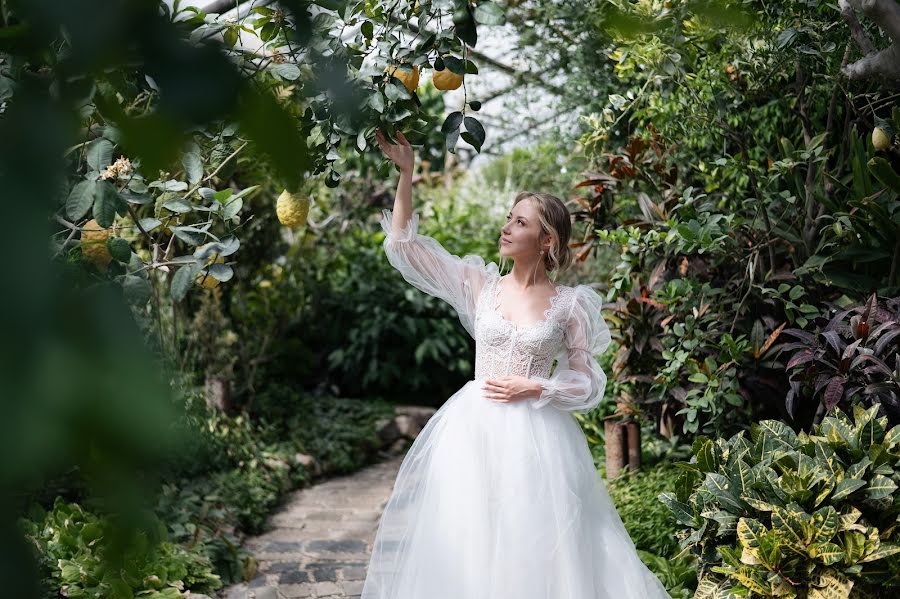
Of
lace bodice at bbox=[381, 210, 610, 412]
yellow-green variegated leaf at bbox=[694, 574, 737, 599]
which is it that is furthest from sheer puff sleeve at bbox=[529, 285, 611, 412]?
yellow-green variegated leaf at bbox=[694, 574, 737, 599]

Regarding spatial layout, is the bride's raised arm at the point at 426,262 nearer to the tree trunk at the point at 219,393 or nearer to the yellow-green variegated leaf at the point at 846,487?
the yellow-green variegated leaf at the point at 846,487

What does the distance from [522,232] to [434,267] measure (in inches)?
13.3

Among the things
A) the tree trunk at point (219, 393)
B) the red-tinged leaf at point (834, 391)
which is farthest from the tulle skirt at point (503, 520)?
the tree trunk at point (219, 393)

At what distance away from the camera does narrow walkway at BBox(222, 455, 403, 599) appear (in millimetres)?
3789

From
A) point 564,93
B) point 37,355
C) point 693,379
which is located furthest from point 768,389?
point 37,355

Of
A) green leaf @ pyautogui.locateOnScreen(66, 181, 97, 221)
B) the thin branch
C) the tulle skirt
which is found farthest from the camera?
the tulle skirt

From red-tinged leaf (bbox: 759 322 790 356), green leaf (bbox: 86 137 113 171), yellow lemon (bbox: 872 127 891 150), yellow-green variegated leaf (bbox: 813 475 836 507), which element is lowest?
yellow-green variegated leaf (bbox: 813 475 836 507)

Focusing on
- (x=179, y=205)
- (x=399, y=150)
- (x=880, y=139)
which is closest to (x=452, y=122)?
(x=399, y=150)

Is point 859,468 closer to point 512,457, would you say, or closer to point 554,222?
point 512,457

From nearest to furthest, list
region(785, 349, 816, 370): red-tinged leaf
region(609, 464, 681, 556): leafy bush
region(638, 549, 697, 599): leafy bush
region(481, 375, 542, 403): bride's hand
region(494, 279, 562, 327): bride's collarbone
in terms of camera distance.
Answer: region(481, 375, 542, 403): bride's hand
region(494, 279, 562, 327): bride's collarbone
region(785, 349, 816, 370): red-tinged leaf
region(638, 549, 697, 599): leafy bush
region(609, 464, 681, 556): leafy bush

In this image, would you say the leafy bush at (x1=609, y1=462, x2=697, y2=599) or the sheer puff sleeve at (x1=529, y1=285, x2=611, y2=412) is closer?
the sheer puff sleeve at (x1=529, y1=285, x2=611, y2=412)

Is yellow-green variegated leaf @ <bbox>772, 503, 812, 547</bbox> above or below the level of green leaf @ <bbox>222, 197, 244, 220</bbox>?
below

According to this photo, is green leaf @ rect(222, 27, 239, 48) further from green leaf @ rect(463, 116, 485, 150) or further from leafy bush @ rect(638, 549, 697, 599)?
leafy bush @ rect(638, 549, 697, 599)

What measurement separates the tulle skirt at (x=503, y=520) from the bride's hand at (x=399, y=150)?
87 centimetres
